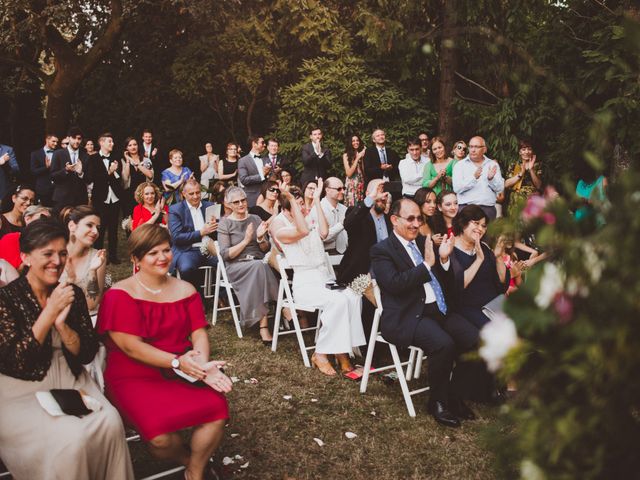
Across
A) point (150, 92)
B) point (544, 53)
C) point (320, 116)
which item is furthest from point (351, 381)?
point (150, 92)

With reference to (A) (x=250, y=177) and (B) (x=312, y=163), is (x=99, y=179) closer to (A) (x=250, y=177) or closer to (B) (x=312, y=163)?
(A) (x=250, y=177)

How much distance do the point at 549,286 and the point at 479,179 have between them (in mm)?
6745

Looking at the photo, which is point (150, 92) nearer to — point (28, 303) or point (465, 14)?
point (465, 14)

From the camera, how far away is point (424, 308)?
4.78 m

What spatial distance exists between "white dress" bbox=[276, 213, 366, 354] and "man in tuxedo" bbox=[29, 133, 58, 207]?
5.22 metres

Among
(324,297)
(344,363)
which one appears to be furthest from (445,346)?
(324,297)

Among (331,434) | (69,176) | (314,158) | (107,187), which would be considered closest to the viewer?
(331,434)

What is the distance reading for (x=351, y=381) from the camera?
5.36 m

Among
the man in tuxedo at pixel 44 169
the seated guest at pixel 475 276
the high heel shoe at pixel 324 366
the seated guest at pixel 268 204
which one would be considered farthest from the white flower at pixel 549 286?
the man in tuxedo at pixel 44 169

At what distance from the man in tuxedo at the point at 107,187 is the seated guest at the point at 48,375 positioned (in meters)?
6.63

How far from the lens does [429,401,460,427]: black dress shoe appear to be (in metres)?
4.43

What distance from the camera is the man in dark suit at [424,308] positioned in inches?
179

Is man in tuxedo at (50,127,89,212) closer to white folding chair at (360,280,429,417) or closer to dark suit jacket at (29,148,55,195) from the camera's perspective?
dark suit jacket at (29,148,55,195)

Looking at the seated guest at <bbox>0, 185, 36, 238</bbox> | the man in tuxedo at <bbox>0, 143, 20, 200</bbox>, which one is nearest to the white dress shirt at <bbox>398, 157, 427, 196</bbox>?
the seated guest at <bbox>0, 185, 36, 238</bbox>
